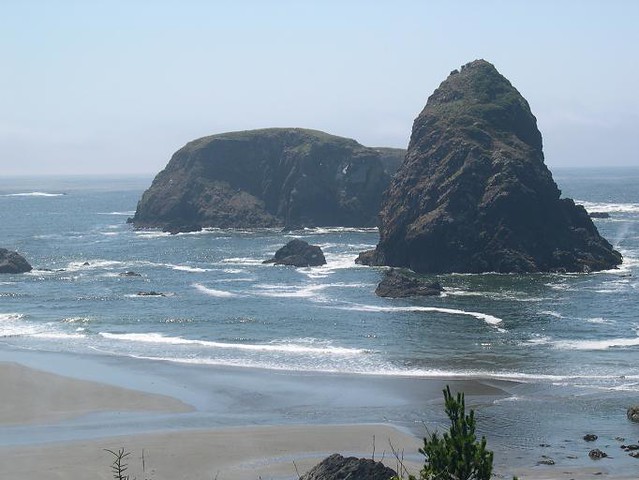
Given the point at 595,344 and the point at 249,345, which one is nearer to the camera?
the point at 595,344

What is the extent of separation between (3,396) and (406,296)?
1766 inches

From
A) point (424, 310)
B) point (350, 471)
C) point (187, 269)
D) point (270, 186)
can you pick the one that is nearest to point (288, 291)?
point (424, 310)

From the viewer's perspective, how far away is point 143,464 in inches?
1695

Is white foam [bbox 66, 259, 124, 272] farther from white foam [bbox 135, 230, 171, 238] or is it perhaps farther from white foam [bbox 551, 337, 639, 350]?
white foam [bbox 551, 337, 639, 350]

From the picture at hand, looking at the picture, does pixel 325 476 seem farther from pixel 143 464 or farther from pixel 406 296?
pixel 406 296

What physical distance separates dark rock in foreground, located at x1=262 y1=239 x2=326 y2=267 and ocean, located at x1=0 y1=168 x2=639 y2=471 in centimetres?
174

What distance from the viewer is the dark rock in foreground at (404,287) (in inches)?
3681

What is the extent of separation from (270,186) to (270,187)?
23 centimetres

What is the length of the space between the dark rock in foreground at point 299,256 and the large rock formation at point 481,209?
608cm

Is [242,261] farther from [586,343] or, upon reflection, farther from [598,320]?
[586,343]

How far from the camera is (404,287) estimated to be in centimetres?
9431

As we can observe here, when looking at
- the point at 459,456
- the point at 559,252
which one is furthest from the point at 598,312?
the point at 459,456

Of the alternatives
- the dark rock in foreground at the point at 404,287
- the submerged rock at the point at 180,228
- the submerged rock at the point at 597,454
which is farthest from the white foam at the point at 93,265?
the submerged rock at the point at 597,454

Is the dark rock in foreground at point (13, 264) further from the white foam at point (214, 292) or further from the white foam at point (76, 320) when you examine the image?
the white foam at point (76, 320)
